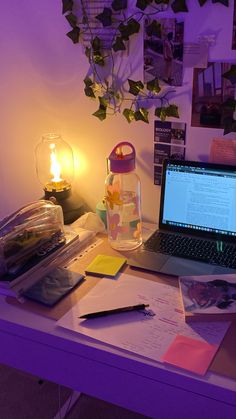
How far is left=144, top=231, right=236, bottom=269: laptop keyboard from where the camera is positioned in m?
1.25

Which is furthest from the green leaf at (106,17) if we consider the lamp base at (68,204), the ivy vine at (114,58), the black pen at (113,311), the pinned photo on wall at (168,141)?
the black pen at (113,311)

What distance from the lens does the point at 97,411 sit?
1.67 m

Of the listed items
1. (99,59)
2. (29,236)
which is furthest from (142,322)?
(99,59)

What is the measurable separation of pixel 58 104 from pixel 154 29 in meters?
0.46

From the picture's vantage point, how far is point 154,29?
128 cm

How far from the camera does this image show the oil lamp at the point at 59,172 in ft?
5.13

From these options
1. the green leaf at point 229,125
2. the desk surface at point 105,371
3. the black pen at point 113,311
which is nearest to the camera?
the desk surface at point 105,371

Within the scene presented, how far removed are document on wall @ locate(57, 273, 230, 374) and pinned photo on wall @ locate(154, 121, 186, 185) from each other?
45 centimetres

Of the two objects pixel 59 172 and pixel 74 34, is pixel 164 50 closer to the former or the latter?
pixel 74 34

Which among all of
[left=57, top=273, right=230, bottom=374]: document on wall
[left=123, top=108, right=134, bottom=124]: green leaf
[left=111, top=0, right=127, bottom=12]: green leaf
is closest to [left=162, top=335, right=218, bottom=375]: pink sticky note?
[left=57, top=273, right=230, bottom=374]: document on wall

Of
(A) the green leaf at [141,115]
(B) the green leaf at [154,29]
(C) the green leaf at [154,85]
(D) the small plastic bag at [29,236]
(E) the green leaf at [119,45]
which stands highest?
(B) the green leaf at [154,29]

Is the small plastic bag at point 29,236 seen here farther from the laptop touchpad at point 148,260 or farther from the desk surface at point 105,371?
the laptop touchpad at point 148,260

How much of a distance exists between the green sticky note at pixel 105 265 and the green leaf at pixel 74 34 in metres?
0.70

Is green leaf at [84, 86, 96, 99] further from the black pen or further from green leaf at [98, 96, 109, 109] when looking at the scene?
the black pen
